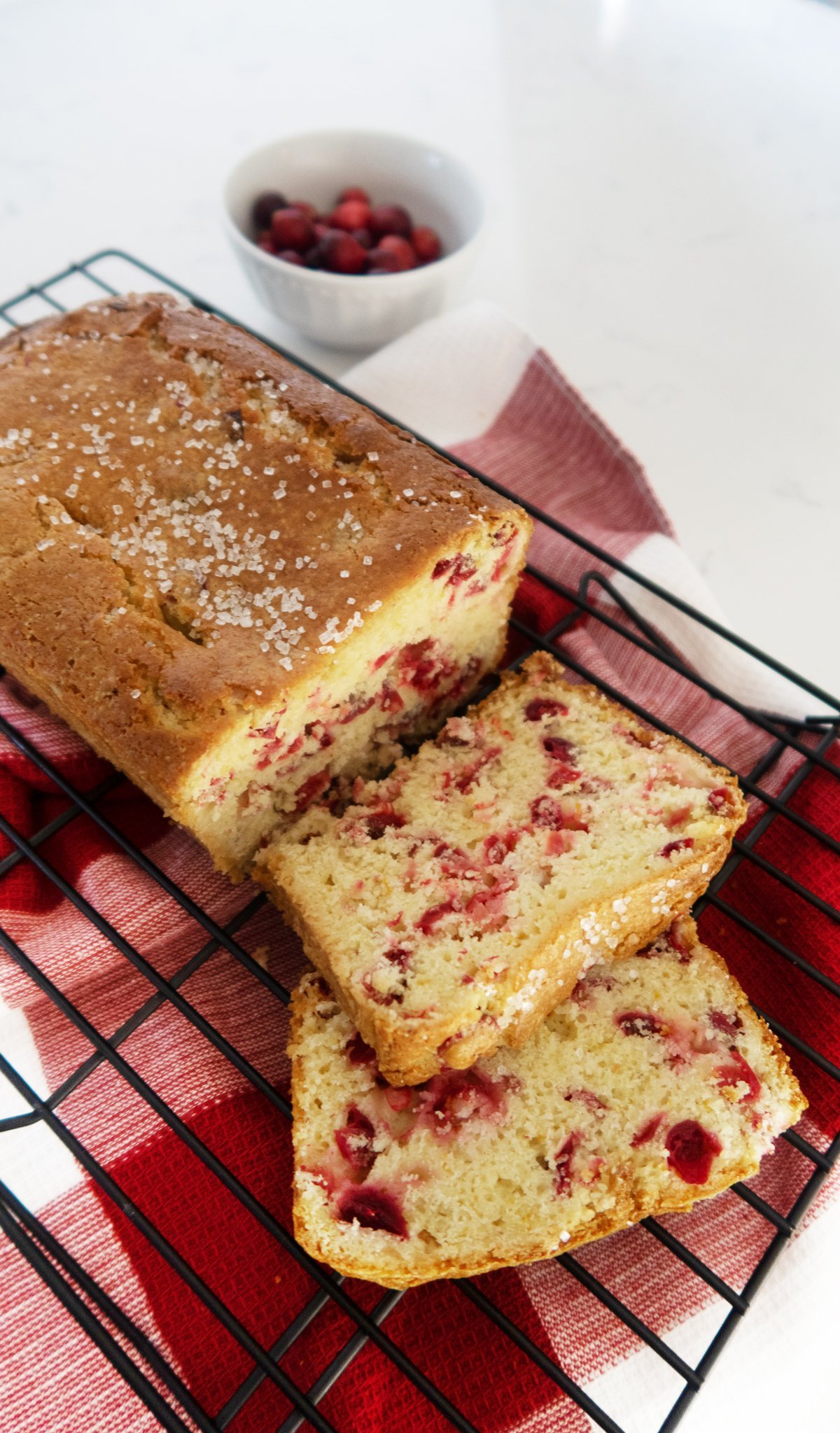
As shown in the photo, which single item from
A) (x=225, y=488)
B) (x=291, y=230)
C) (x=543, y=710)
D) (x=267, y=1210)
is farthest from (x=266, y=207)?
(x=267, y=1210)

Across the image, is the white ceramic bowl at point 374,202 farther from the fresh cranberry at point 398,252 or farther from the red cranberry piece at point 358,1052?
the red cranberry piece at point 358,1052

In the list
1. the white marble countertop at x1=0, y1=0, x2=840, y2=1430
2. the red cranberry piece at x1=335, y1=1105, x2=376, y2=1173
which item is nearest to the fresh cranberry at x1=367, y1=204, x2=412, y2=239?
the white marble countertop at x1=0, y1=0, x2=840, y2=1430

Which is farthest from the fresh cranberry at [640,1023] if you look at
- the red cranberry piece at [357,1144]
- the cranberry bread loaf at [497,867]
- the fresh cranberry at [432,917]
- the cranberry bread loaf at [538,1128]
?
the red cranberry piece at [357,1144]

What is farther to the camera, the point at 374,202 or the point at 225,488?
the point at 374,202

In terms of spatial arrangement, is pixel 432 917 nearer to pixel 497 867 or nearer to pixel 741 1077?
pixel 497 867

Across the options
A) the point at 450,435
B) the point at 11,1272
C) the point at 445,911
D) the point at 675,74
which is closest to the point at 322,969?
the point at 445,911
